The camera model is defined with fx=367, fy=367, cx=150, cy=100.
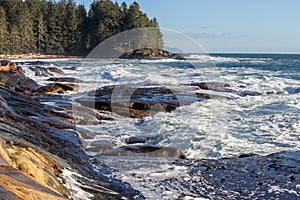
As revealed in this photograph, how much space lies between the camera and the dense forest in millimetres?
63375

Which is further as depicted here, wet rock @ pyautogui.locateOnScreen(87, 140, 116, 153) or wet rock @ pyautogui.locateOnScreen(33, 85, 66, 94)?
wet rock @ pyautogui.locateOnScreen(33, 85, 66, 94)

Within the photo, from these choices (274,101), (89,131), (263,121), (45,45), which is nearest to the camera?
(89,131)

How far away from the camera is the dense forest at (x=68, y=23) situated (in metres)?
63.4

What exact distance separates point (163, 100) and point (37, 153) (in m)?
10.3

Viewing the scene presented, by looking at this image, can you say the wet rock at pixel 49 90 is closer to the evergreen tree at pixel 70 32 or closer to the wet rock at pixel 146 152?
the wet rock at pixel 146 152

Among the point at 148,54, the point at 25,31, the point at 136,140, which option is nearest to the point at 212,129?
the point at 136,140

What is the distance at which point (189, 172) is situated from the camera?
6.43m

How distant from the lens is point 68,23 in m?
71.5

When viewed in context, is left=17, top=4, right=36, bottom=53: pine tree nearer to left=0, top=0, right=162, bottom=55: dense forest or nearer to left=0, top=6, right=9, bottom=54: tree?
left=0, top=0, right=162, bottom=55: dense forest

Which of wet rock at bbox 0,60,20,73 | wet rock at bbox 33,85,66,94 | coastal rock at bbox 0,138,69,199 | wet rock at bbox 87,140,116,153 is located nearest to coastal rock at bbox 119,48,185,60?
wet rock at bbox 0,60,20,73

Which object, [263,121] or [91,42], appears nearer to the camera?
[263,121]

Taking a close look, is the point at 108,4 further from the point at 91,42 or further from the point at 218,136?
the point at 218,136

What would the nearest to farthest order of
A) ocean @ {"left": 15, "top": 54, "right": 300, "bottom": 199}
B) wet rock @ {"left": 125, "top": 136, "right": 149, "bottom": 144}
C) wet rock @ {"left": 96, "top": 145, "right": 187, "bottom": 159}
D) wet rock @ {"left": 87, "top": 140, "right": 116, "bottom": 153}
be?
wet rock @ {"left": 96, "top": 145, "right": 187, "bottom": 159} → wet rock @ {"left": 87, "top": 140, "right": 116, "bottom": 153} → ocean @ {"left": 15, "top": 54, "right": 300, "bottom": 199} → wet rock @ {"left": 125, "top": 136, "right": 149, "bottom": 144}

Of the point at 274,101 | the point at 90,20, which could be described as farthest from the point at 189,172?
the point at 90,20
